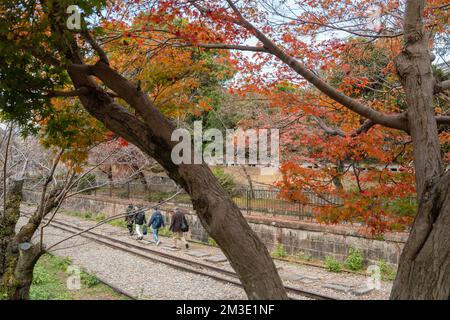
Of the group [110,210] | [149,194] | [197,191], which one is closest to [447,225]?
[197,191]

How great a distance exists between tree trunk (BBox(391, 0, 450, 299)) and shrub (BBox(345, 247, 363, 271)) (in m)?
9.66

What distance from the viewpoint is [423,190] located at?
3785 mm

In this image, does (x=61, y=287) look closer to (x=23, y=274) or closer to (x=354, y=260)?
(x=23, y=274)

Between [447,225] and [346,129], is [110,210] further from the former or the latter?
[447,225]

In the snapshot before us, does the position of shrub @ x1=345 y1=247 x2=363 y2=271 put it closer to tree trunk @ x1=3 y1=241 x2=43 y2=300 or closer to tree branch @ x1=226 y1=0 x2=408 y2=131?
tree branch @ x1=226 y1=0 x2=408 y2=131

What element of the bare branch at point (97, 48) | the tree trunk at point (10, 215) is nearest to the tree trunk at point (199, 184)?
the bare branch at point (97, 48)

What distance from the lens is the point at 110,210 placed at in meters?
26.7

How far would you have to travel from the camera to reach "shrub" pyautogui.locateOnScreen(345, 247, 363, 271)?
12985mm

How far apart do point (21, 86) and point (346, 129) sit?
6.07 m

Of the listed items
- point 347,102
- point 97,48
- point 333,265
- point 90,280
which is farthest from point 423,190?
point 90,280

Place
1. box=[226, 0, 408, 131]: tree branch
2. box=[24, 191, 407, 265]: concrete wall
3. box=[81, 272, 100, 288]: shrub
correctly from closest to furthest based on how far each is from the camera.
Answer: box=[226, 0, 408, 131]: tree branch < box=[24, 191, 407, 265]: concrete wall < box=[81, 272, 100, 288]: shrub

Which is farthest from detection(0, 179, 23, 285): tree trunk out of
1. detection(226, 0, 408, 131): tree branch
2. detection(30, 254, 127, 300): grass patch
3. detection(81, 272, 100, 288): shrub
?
detection(226, 0, 408, 131): tree branch

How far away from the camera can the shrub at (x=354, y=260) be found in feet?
42.6

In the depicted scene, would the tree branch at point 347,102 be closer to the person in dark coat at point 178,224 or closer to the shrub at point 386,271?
Result: the shrub at point 386,271
